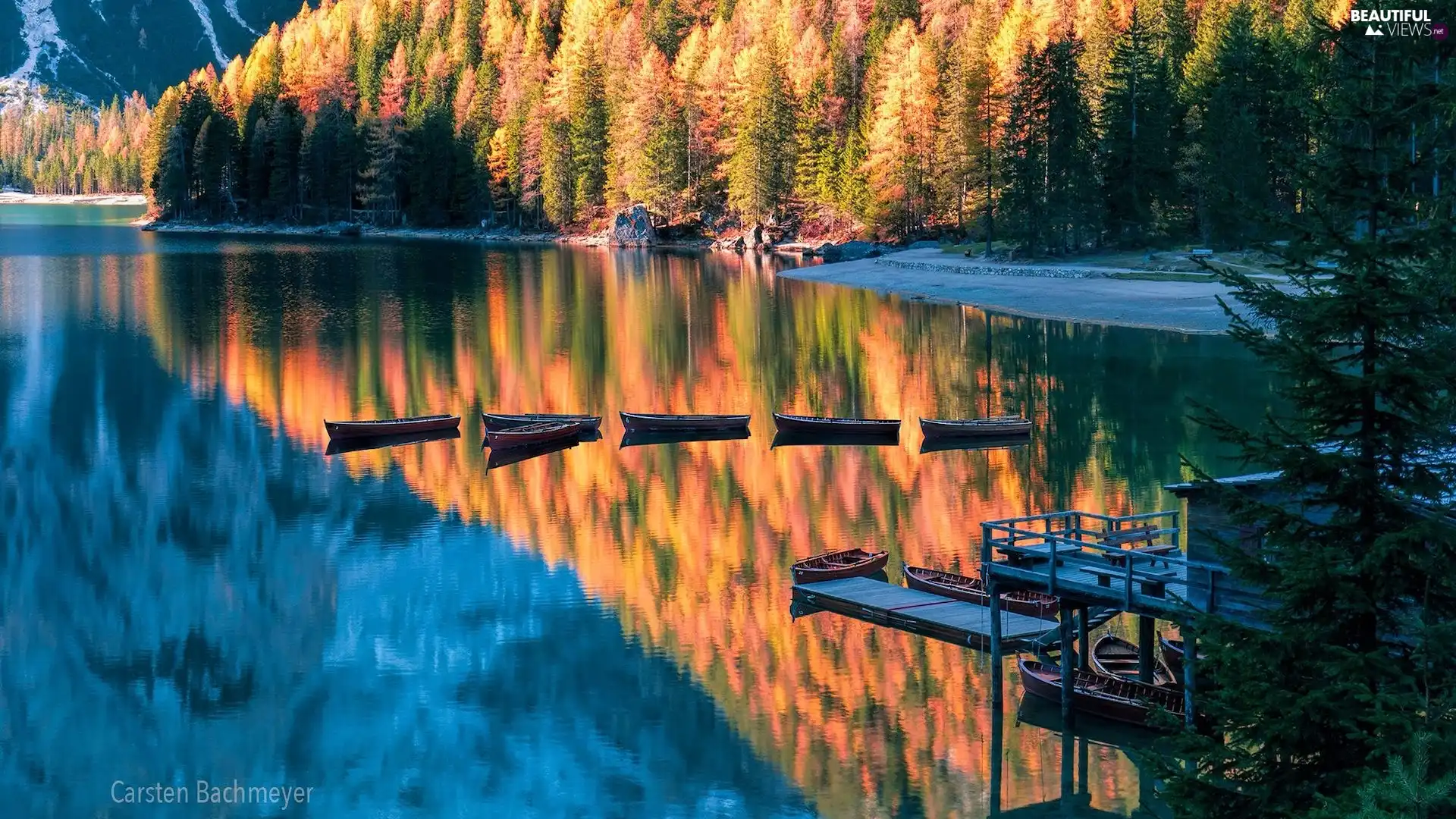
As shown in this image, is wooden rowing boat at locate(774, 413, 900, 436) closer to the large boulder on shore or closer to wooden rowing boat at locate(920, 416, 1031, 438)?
wooden rowing boat at locate(920, 416, 1031, 438)

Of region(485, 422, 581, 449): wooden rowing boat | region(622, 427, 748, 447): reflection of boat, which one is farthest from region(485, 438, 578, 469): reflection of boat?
region(622, 427, 748, 447): reflection of boat

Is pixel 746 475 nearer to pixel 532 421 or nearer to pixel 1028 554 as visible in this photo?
pixel 532 421

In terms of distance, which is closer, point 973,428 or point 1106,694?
point 1106,694

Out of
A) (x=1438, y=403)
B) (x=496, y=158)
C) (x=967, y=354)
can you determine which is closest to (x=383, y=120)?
(x=496, y=158)

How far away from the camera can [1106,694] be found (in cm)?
2155

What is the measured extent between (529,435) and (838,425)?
870 centimetres

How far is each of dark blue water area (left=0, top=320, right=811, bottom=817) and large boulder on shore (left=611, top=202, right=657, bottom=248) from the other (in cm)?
10002

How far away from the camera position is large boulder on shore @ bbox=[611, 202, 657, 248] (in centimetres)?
13862

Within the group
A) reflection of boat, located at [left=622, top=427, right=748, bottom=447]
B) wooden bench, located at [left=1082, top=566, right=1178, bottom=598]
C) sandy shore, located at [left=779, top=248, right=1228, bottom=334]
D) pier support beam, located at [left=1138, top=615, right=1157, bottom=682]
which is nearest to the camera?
wooden bench, located at [left=1082, top=566, right=1178, bottom=598]

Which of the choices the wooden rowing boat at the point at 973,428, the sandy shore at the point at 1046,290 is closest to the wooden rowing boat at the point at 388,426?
the wooden rowing boat at the point at 973,428

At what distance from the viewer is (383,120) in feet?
519

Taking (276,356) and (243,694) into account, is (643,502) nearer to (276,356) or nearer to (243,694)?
(243,694)

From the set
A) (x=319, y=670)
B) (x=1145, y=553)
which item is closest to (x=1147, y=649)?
(x=1145, y=553)

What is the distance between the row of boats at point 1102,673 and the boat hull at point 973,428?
1603 cm
